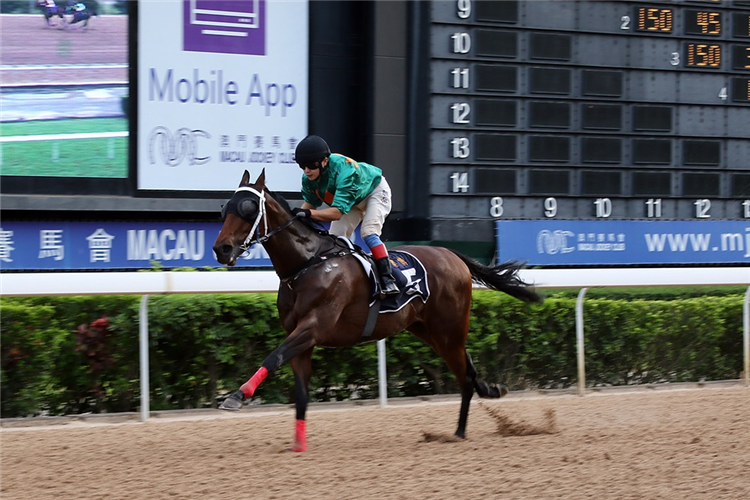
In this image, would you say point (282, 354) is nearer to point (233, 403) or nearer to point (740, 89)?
point (233, 403)

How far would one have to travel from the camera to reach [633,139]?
7.78 meters

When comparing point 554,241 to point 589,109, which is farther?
point 554,241

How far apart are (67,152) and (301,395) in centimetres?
432

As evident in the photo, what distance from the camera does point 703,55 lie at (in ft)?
26.0

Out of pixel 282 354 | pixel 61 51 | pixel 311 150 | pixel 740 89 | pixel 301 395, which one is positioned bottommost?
pixel 301 395

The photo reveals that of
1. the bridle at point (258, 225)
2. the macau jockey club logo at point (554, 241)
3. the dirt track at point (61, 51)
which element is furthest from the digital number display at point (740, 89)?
the bridle at point (258, 225)

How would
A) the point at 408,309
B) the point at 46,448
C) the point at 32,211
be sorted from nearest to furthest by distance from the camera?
1. the point at 46,448
2. the point at 408,309
3. the point at 32,211

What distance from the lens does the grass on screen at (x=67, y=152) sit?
24.0ft

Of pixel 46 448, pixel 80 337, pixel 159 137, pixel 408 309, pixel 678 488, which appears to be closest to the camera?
pixel 678 488

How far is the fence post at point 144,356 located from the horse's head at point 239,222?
45.5 inches

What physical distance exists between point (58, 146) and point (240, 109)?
4.96 ft

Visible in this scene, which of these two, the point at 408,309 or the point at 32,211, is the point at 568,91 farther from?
the point at 32,211

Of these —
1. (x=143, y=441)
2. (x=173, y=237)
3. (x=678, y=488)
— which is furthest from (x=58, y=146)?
(x=678, y=488)

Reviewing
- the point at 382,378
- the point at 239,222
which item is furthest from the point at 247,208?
the point at 382,378
